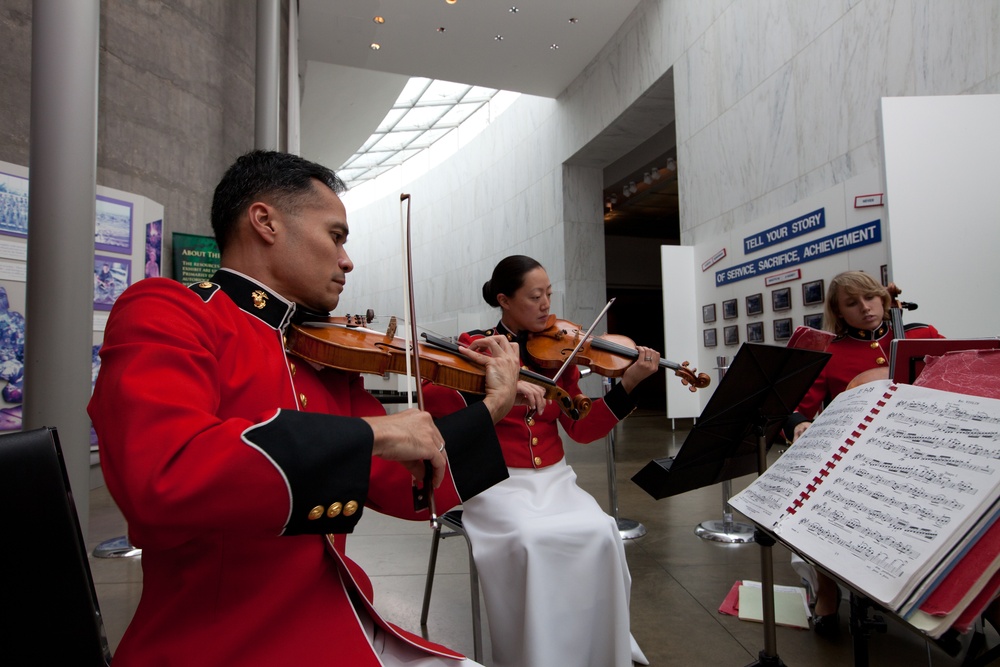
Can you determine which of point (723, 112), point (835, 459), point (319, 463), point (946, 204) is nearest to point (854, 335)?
point (946, 204)

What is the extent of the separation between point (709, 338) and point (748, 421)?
7257 mm

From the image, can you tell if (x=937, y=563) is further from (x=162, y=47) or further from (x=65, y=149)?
(x=162, y=47)

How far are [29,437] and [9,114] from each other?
454 centimetres

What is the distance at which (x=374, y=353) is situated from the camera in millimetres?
1522

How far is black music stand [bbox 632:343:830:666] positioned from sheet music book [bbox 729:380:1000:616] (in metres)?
0.63

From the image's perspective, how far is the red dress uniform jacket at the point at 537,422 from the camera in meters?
2.29

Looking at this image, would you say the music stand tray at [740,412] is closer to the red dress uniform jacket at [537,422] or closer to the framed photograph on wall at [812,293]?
the red dress uniform jacket at [537,422]

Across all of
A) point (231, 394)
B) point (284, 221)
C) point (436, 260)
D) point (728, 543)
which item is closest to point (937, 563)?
point (231, 394)

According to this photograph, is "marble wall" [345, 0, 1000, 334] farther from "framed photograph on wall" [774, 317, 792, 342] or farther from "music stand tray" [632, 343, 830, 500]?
"music stand tray" [632, 343, 830, 500]

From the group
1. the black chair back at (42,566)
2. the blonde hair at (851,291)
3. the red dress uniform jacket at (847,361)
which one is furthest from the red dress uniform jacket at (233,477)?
the blonde hair at (851,291)

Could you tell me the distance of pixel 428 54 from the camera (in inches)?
456

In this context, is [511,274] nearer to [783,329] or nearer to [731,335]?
[783,329]

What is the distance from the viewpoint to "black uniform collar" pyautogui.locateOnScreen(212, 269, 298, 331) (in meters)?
1.29

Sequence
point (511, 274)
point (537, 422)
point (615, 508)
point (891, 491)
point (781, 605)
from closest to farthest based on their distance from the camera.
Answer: point (891, 491), point (537, 422), point (511, 274), point (781, 605), point (615, 508)
